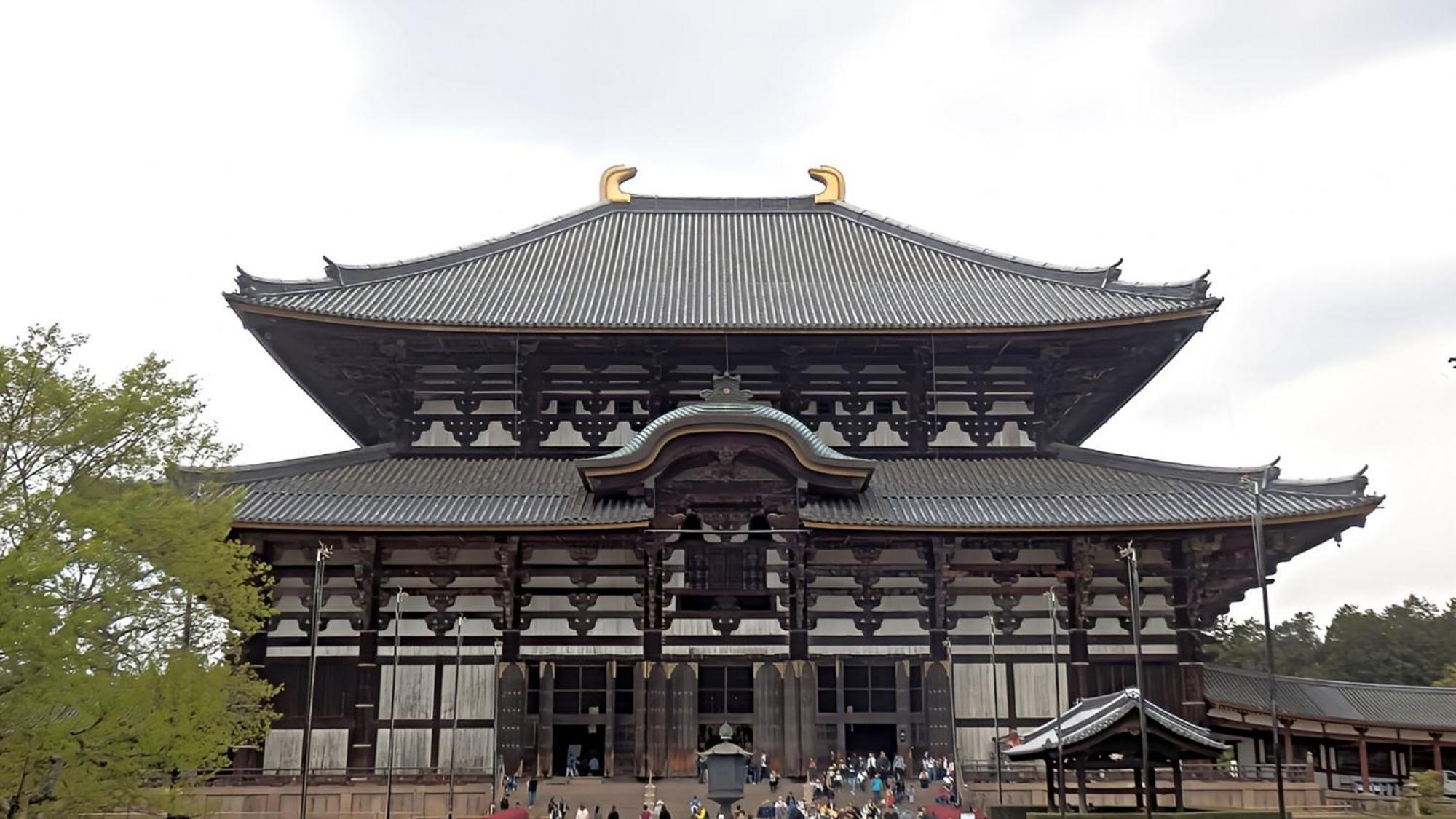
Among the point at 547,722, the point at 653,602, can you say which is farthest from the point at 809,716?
the point at 547,722

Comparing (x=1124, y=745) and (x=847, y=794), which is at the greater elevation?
(x=1124, y=745)

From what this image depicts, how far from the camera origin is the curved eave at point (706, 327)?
29688 mm

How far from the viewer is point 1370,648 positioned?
2849 inches

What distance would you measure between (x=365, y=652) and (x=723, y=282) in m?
15.5

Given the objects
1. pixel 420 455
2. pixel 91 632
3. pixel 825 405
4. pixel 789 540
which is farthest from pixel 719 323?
pixel 91 632

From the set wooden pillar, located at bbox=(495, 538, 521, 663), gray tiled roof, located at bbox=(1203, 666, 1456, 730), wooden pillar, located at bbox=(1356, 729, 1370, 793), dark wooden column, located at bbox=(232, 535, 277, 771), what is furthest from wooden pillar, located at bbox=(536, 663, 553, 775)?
wooden pillar, located at bbox=(1356, 729, 1370, 793)

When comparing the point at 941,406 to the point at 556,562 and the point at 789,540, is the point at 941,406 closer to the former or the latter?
the point at 789,540

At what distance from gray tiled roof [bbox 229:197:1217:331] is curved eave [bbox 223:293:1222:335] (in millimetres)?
98

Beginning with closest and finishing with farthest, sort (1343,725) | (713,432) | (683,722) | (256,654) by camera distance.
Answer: (713,432)
(683,722)
(256,654)
(1343,725)

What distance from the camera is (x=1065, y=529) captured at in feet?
90.0

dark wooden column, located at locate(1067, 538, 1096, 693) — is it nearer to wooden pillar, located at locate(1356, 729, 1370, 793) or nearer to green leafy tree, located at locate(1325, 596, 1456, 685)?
wooden pillar, located at locate(1356, 729, 1370, 793)

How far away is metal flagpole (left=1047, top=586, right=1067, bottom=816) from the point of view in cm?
2042

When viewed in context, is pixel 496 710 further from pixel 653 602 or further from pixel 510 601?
pixel 653 602

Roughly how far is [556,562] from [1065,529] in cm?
1280
